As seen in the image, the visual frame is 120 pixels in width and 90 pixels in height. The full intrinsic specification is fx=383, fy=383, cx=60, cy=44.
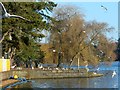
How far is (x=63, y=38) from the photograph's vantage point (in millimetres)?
43531

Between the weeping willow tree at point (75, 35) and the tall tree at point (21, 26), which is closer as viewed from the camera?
the tall tree at point (21, 26)

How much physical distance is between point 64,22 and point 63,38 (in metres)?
1.96

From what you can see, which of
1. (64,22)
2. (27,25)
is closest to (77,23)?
(64,22)

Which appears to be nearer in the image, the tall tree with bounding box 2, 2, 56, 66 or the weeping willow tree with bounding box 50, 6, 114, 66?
the tall tree with bounding box 2, 2, 56, 66

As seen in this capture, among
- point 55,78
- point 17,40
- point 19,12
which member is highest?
point 19,12

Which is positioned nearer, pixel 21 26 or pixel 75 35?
pixel 21 26

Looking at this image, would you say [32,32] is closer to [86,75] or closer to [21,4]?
[21,4]

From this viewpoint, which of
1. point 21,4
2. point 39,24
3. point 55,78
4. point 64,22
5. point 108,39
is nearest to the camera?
point 21,4

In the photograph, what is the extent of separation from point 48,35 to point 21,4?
15021 mm

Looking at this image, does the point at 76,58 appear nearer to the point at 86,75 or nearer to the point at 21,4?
the point at 86,75

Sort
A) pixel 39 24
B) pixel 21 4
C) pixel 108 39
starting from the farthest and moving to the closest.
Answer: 1. pixel 108 39
2. pixel 39 24
3. pixel 21 4

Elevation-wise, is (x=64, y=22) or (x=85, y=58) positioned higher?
(x=64, y=22)

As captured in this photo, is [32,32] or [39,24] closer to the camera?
[39,24]

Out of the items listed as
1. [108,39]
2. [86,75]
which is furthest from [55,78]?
[108,39]
